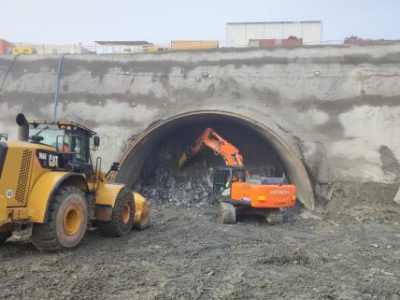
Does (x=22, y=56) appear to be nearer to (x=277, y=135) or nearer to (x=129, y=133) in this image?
(x=129, y=133)

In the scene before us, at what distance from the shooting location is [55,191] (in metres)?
7.43

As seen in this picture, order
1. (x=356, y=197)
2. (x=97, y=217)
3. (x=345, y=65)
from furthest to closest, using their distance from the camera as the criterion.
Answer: (x=345, y=65)
(x=356, y=197)
(x=97, y=217)

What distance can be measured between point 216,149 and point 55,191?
7.81 metres

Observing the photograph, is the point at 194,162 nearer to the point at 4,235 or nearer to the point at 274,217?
the point at 274,217

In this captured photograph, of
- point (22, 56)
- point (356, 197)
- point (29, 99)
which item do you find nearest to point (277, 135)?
point (356, 197)

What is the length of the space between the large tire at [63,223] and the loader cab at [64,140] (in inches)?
27.2

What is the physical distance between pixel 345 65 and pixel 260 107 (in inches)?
117

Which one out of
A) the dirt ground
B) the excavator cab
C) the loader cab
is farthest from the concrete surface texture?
the loader cab

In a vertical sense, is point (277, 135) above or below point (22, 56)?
below

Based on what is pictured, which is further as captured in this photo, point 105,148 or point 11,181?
point 105,148

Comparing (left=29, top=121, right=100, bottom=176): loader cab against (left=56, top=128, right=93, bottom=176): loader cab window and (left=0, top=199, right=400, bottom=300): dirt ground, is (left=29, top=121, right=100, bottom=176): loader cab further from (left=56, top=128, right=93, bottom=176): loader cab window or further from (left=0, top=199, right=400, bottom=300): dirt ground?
(left=0, top=199, right=400, bottom=300): dirt ground

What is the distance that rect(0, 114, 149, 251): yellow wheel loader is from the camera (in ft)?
23.0

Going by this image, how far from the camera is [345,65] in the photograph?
15.1 meters

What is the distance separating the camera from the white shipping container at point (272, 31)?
25.7 metres
